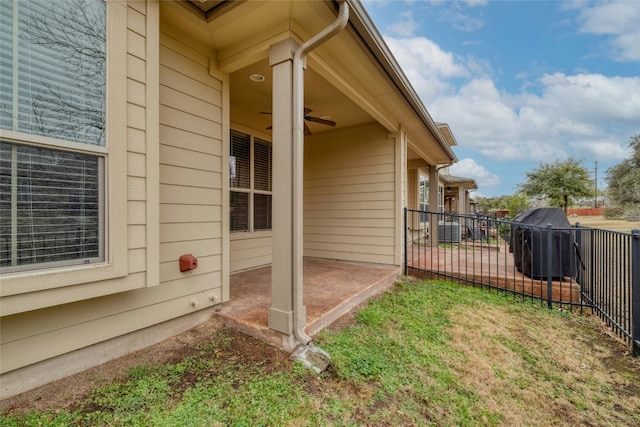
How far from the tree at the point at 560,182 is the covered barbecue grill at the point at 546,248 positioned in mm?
16522

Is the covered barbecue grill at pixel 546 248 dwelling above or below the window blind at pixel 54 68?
below

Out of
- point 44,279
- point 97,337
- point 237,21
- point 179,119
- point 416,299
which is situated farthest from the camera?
point 416,299

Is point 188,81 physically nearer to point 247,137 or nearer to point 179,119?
point 179,119

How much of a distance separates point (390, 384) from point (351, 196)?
3602 mm

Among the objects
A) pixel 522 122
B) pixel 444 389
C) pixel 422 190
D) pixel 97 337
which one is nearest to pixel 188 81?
pixel 97 337

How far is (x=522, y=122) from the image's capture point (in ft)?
117

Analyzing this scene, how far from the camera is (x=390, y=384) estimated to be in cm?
191

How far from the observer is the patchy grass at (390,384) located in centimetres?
159

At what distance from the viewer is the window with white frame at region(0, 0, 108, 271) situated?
57.7 inches

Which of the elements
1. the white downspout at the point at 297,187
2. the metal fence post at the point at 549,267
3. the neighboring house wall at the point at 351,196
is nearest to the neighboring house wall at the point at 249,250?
the neighboring house wall at the point at 351,196

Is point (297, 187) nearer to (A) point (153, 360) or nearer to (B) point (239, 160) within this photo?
(A) point (153, 360)

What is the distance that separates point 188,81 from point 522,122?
145 ft

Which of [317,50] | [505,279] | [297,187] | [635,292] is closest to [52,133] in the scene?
[297,187]

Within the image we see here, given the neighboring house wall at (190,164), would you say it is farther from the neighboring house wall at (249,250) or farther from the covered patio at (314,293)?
the neighboring house wall at (249,250)
